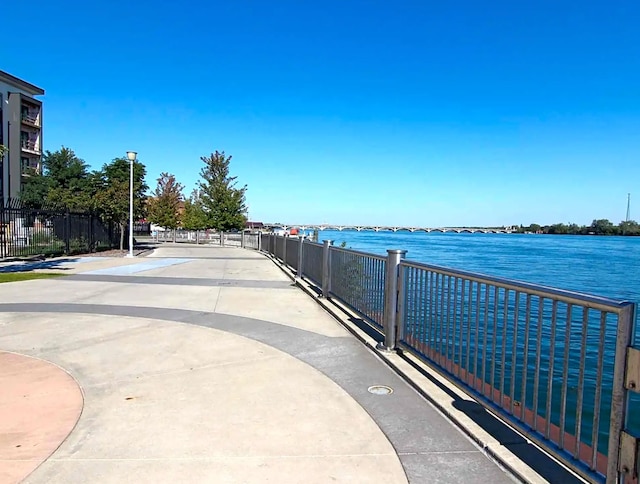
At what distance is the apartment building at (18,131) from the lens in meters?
44.4

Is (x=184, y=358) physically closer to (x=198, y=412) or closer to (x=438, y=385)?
(x=198, y=412)

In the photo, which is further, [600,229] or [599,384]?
[600,229]

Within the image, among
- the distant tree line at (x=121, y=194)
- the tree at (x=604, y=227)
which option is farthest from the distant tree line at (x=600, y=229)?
the distant tree line at (x=121, y=194)

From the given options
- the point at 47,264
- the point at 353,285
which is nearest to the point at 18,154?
the point at 47,264

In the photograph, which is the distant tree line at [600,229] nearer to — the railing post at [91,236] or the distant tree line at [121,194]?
the distant tree line at [121,194]

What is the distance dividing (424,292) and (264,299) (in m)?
5.37

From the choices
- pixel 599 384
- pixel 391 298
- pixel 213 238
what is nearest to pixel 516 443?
pixel 599 384

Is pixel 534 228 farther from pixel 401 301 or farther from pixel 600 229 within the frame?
pixel 401 301

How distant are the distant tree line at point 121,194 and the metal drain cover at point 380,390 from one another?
22.9 metres

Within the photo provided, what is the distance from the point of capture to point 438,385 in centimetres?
442

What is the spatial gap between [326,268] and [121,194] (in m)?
19.9

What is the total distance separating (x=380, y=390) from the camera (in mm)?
4410

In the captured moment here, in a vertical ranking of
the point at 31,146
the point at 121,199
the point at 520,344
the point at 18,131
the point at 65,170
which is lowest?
the point at 520,344

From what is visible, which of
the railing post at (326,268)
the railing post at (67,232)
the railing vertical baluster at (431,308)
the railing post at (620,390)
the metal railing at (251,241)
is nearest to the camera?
the railing post at (620,390)
